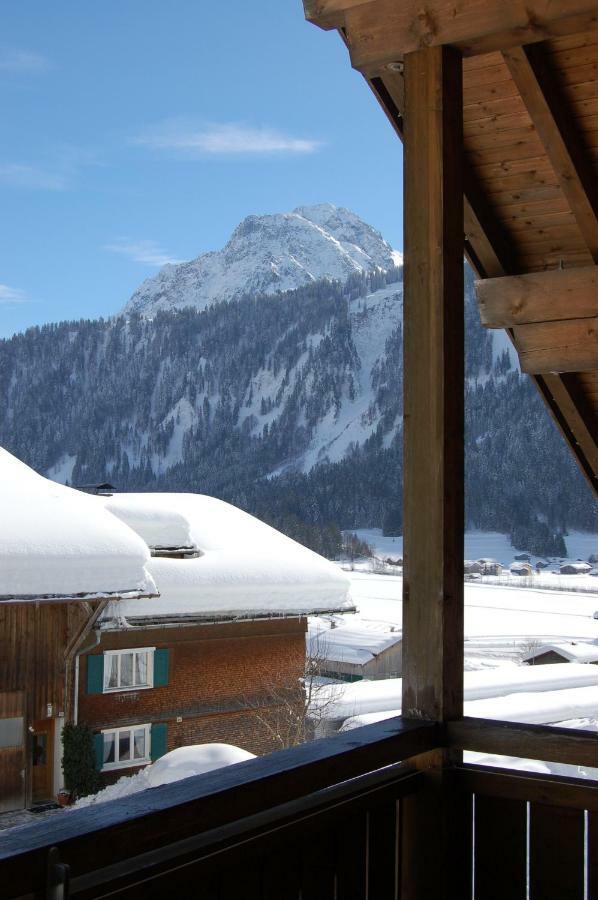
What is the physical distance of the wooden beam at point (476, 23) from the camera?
229 cm

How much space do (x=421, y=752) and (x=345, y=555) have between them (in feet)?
325

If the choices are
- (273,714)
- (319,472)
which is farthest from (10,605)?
(319,472)

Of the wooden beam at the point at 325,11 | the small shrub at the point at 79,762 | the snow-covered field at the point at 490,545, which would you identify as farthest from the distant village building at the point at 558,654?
the snow-covered field at the point at 490,545

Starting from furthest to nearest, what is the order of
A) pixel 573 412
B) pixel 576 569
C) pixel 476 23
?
pixel 576 569, pixel 573 412, pixel 476 23

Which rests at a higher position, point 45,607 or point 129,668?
point 45,607

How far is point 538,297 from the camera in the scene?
4320mm

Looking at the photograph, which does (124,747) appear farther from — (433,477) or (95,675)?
(433,477)

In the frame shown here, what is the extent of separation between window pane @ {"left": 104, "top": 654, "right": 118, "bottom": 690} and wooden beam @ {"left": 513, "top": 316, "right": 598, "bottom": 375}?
13.6 metres

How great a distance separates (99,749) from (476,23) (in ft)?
51.1

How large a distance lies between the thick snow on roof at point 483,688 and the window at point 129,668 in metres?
4.28

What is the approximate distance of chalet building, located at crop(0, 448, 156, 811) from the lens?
14617 mm

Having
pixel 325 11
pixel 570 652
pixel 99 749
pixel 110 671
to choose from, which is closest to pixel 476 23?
pixel 325 11

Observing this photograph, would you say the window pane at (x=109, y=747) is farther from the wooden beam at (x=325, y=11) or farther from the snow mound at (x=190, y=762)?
the wooden beam at (x=325, y=11)

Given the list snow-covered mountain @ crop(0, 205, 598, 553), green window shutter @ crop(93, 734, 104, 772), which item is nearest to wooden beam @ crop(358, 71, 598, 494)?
green window shutter @ crop(93, 734, 104, 772)
